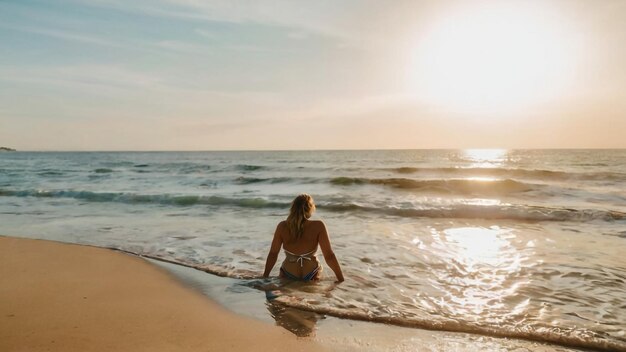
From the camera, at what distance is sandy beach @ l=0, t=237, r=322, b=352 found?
365 centimetres

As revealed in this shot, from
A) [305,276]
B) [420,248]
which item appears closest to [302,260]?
[305,276]

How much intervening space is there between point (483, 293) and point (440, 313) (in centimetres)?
114

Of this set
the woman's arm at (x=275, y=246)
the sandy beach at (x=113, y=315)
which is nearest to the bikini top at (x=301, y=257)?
the woman's arm at (x=275, y=246)

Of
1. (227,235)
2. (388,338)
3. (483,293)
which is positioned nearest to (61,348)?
(388,338)

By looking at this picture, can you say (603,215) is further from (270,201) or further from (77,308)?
(77,308)

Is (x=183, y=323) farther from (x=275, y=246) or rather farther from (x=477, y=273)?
(x=477, y=273)

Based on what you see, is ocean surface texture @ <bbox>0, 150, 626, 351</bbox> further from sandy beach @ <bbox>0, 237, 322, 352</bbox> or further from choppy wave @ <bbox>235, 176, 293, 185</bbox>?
choppy wave @ <bbox>235, 176, 293, 185</bbox>

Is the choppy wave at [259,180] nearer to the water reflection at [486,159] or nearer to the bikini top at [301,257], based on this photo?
the bikini top at [301,257]

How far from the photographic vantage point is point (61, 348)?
3469mm

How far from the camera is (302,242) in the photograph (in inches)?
225

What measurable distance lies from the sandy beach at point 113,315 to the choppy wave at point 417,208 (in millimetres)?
9167

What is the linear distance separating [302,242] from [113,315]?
248cm

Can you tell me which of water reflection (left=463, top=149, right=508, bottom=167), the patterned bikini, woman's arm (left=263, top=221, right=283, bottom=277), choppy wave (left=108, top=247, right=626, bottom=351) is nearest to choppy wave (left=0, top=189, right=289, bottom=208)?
woman's arm (left=263, top=221, right=283, bottom=277)

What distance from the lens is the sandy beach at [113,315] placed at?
3.65 meters
